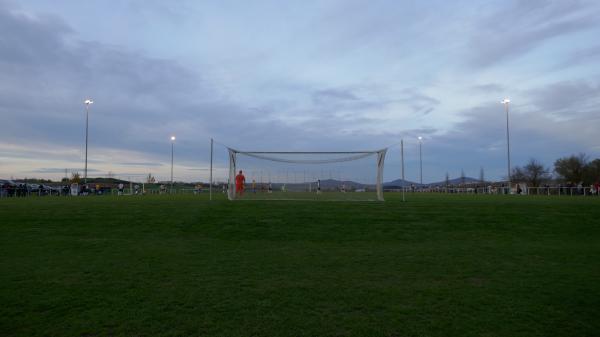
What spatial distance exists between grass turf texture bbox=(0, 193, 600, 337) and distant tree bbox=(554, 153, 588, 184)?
203ft

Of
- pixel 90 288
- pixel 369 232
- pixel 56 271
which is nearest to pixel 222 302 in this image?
pixel 90 288

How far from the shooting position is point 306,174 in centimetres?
3047

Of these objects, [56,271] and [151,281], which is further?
[56,271]

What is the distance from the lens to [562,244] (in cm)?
1002

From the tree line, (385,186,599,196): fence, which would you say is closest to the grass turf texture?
(385,186,599,196): fence

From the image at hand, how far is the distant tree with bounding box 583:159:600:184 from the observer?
60.5 metres

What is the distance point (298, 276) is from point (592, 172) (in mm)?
72229

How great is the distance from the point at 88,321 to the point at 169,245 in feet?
17.0

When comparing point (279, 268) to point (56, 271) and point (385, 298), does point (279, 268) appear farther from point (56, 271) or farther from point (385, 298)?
point (56, 271)

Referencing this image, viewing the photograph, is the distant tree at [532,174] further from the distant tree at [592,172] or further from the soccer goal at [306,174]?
the soccer goal at [306,174]

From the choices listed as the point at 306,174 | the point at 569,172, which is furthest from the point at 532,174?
the point at 306,174

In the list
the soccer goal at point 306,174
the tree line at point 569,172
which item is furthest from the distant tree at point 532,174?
the soccer goal at point 306,174

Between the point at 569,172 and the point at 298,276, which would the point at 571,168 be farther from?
the point at 298,276

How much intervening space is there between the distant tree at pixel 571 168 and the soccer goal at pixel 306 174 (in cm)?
5046
